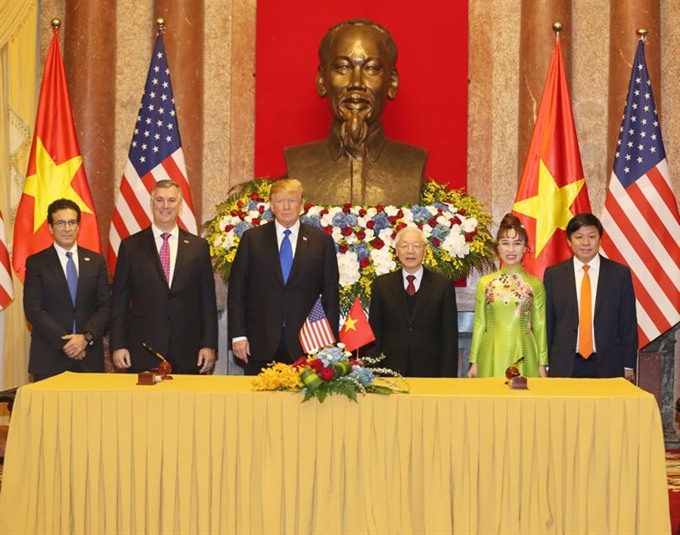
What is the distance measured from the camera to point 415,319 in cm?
589

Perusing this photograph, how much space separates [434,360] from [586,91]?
3752mm

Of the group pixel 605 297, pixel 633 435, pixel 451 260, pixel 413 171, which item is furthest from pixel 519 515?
pixel 413 171

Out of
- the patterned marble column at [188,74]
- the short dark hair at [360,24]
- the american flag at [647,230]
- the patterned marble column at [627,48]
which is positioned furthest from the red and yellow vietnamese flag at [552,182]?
the patterned marble column at [188,74]

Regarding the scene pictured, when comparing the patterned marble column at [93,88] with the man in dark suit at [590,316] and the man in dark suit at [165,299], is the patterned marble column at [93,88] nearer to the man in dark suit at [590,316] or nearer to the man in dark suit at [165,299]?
the man in dark suit at [165,299]

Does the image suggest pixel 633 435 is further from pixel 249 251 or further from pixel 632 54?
pixel 632 54

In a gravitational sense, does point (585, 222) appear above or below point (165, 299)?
above

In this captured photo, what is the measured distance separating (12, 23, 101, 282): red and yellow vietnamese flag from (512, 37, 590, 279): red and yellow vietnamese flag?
10.3ft

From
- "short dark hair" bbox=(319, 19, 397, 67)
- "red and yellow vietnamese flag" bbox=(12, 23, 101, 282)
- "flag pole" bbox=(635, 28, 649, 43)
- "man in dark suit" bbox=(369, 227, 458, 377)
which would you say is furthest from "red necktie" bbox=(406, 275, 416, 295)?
"flag pole" bbox=(635, 28, 649, 43)

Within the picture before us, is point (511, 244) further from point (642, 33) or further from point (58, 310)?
→ point (642, 33)

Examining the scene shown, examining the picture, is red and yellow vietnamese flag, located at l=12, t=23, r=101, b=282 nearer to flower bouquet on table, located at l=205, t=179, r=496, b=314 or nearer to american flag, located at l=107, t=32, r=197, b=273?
american flag, located at l=107, t=32, r=197, b=273

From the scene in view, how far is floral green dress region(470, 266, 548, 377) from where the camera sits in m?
5.86

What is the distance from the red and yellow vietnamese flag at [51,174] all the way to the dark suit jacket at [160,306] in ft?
5.94

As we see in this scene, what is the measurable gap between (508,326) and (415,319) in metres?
0.51

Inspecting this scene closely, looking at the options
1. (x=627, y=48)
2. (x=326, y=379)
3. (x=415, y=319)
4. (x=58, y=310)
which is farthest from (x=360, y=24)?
(x=326, y=379)
